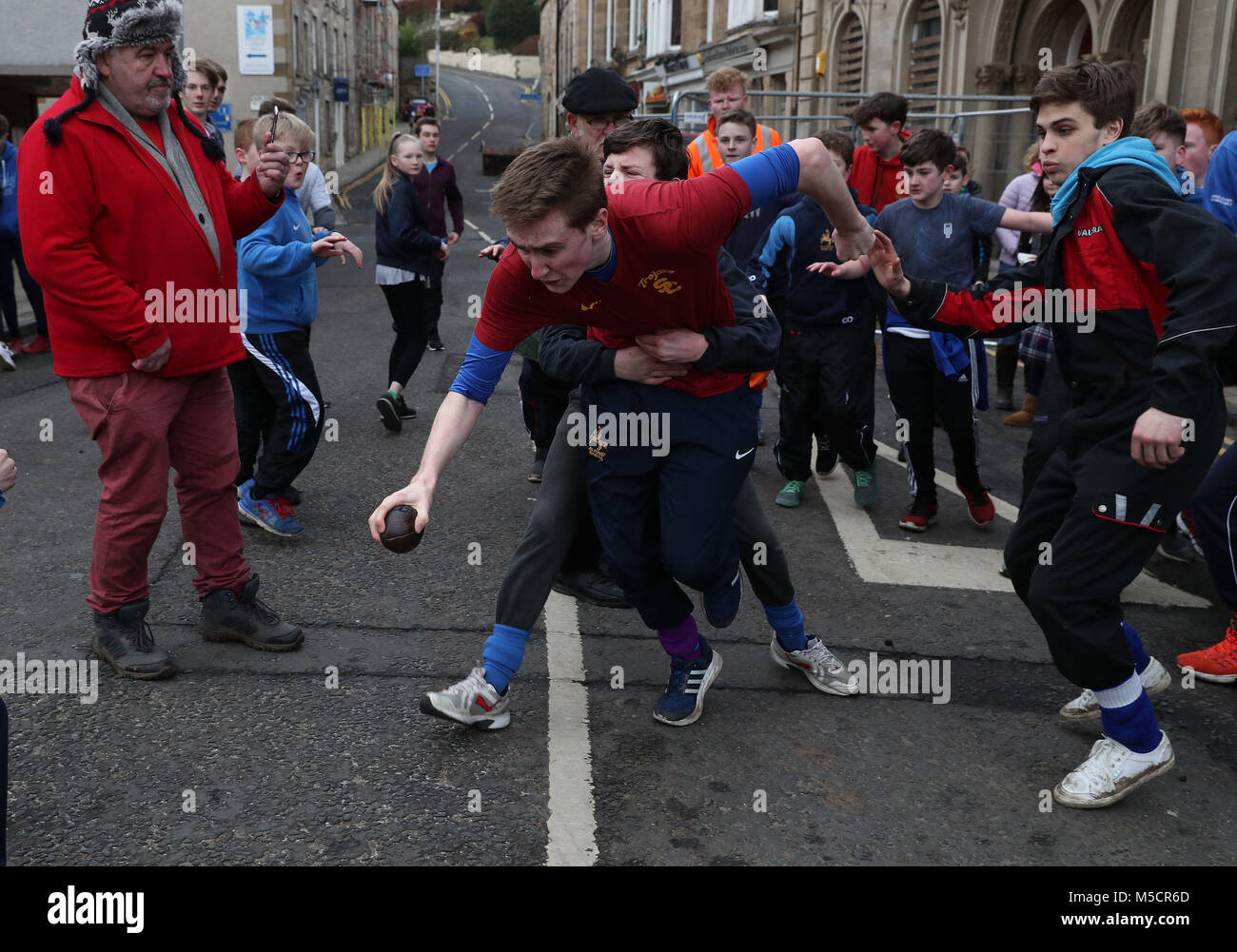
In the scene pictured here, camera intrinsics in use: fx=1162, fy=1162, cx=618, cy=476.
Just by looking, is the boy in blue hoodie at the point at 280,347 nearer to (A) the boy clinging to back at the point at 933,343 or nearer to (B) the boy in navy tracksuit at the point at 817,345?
(B) the boy in navy tracksuit at the point at 817,345

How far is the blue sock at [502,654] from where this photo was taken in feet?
12.4

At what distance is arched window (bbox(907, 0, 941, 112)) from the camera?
2075cm

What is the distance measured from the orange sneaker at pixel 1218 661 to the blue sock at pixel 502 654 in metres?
2.53

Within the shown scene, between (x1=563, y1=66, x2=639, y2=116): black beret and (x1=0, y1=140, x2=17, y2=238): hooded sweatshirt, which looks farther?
(x1=0, y1=140, x2=17, y2=238): hooded sweatshirt

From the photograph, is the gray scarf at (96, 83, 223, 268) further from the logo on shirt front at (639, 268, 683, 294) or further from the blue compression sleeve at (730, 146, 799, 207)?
the blue compression sleeve at (730, 146, 799, 207)

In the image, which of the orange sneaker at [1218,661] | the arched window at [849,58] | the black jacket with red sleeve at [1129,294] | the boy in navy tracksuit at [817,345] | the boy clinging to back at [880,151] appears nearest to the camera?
the black jacket with red sleeve at [1129,294]

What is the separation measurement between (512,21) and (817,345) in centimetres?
12096

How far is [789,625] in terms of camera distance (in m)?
4.13

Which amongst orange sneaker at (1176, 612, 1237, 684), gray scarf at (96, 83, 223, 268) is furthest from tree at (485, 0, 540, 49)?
orange sneaker at (1176, 612, 1237, 684)

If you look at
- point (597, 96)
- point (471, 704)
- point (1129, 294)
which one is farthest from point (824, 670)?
point (597, 96)

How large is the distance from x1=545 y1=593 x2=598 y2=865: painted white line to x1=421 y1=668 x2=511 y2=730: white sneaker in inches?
7.5

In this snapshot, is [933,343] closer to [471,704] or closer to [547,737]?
[547,737]

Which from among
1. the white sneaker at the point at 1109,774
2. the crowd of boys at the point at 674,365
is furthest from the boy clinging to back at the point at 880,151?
the white sneaker at the point at 1109,774

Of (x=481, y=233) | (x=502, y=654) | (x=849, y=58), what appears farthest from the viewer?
(x=481, y=233)
